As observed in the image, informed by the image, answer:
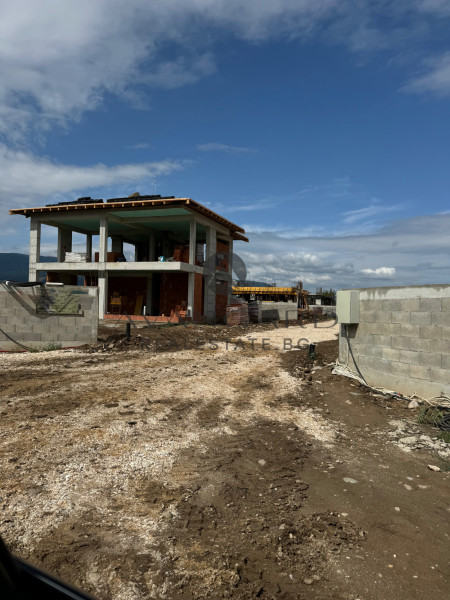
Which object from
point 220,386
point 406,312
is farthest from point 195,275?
point 406,312

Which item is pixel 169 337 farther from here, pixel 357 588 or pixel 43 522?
pixel 357 588

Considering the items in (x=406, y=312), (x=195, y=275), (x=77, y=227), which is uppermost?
(x=77, y=227)

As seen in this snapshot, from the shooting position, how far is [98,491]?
406 centimetres

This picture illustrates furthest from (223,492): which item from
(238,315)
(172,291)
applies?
(172,291)

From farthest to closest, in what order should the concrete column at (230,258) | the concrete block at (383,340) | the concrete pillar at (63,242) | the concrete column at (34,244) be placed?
the concrete column at (230,258), the concrete pillar at (63,242), the concrete column at (34,244), the concrete block at (383,340)

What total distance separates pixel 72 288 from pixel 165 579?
11.8m

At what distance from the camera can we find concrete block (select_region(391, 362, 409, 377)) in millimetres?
7402

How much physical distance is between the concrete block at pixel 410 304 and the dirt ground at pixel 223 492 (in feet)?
6.14

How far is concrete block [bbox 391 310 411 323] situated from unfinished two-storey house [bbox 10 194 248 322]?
15260 mm

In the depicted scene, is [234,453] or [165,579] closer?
[165,579]

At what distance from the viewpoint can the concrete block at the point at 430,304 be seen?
22.4 ft

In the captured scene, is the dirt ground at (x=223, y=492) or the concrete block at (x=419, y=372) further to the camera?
the concrete block at (x=419, y=372)

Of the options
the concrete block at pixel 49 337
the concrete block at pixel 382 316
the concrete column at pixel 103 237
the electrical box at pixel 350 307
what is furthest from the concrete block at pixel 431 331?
the concrete column at pixel 103 237

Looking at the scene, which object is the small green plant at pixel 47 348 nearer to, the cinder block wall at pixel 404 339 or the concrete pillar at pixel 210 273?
the cinder block wall at pixel 404 339
